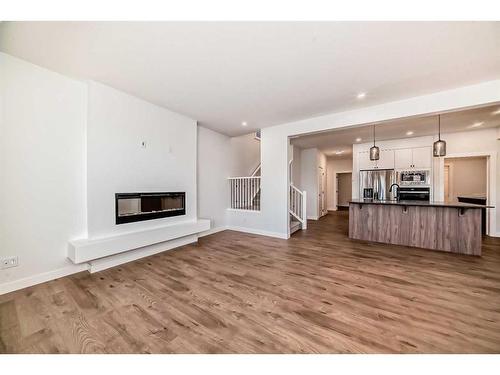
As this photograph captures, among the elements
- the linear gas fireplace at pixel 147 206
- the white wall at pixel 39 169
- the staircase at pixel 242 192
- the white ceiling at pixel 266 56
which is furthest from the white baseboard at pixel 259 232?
the white wall at pixel 39 169

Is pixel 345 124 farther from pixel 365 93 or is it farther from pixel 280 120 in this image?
pixel 280 120

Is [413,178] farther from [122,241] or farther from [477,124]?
[122,241]

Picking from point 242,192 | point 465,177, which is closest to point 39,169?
point 242,192

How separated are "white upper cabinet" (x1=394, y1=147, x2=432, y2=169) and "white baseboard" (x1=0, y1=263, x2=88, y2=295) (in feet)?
25.3

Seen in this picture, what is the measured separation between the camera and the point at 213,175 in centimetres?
516

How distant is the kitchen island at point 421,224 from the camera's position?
338cm

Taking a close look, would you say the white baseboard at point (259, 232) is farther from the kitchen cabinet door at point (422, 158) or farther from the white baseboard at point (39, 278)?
the kitchen cabinet door at point (422, 158)

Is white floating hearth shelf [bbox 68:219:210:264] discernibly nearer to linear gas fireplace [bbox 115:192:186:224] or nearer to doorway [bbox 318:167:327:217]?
linear gas fireplace [bbox 115:192:186:224]

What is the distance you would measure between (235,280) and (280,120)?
3.41 meters

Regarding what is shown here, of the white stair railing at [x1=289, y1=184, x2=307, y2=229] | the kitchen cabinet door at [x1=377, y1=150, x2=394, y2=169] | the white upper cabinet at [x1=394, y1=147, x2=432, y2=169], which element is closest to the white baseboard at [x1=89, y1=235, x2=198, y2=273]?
the white stair railing at [x1=289, y1=184, x2=307, y2=229]

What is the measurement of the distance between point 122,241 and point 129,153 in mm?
1415

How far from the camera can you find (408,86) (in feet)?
9.07

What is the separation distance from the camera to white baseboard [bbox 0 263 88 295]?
219cm
